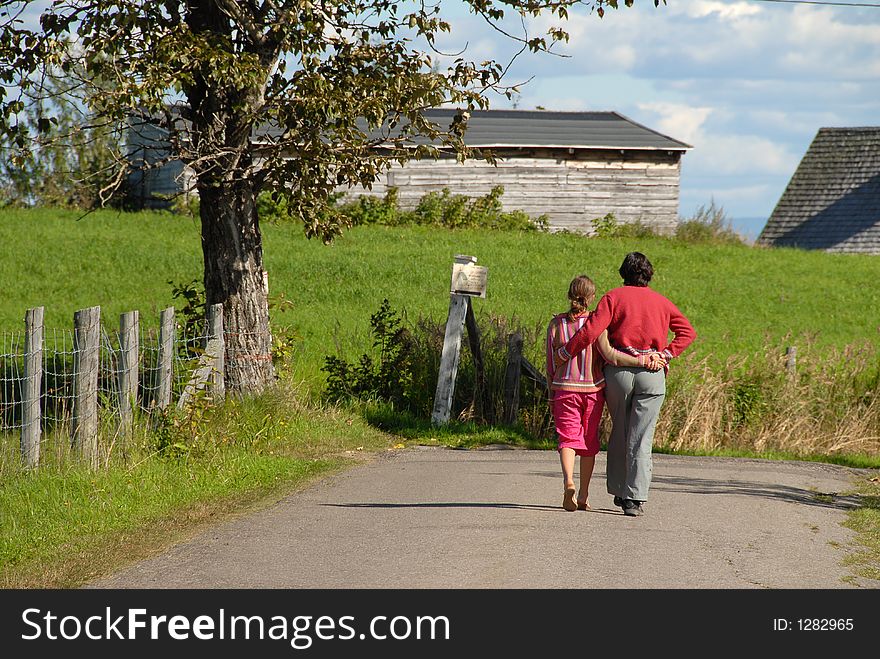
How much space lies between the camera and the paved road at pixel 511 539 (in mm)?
7070

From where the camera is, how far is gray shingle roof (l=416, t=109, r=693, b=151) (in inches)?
1572

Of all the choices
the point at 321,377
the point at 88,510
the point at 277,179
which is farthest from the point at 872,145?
the point at 88,510

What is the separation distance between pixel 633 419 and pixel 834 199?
3972cm

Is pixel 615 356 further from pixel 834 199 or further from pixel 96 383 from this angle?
pixel 834 199

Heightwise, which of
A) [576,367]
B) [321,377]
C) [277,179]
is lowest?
[321,377]

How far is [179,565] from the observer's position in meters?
7.55

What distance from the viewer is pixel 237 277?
14031 millimetres

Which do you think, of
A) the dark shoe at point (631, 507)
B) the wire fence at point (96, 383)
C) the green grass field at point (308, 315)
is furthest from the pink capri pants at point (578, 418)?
the wire fence at point (96, 383)

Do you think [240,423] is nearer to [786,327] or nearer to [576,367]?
[576,367]

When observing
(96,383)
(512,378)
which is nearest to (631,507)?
(96,383)

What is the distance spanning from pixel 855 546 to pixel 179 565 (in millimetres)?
4652

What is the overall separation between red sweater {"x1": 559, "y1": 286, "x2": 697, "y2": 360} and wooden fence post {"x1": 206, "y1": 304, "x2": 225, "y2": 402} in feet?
17.0

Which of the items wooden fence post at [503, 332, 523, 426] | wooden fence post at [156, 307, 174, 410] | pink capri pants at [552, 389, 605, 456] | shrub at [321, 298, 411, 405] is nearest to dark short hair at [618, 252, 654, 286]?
pink capri pants at [552, 389, 605, 456]

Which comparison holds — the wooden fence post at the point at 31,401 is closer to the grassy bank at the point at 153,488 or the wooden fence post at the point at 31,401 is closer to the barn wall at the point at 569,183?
the grassy bank at the point at 153,488
